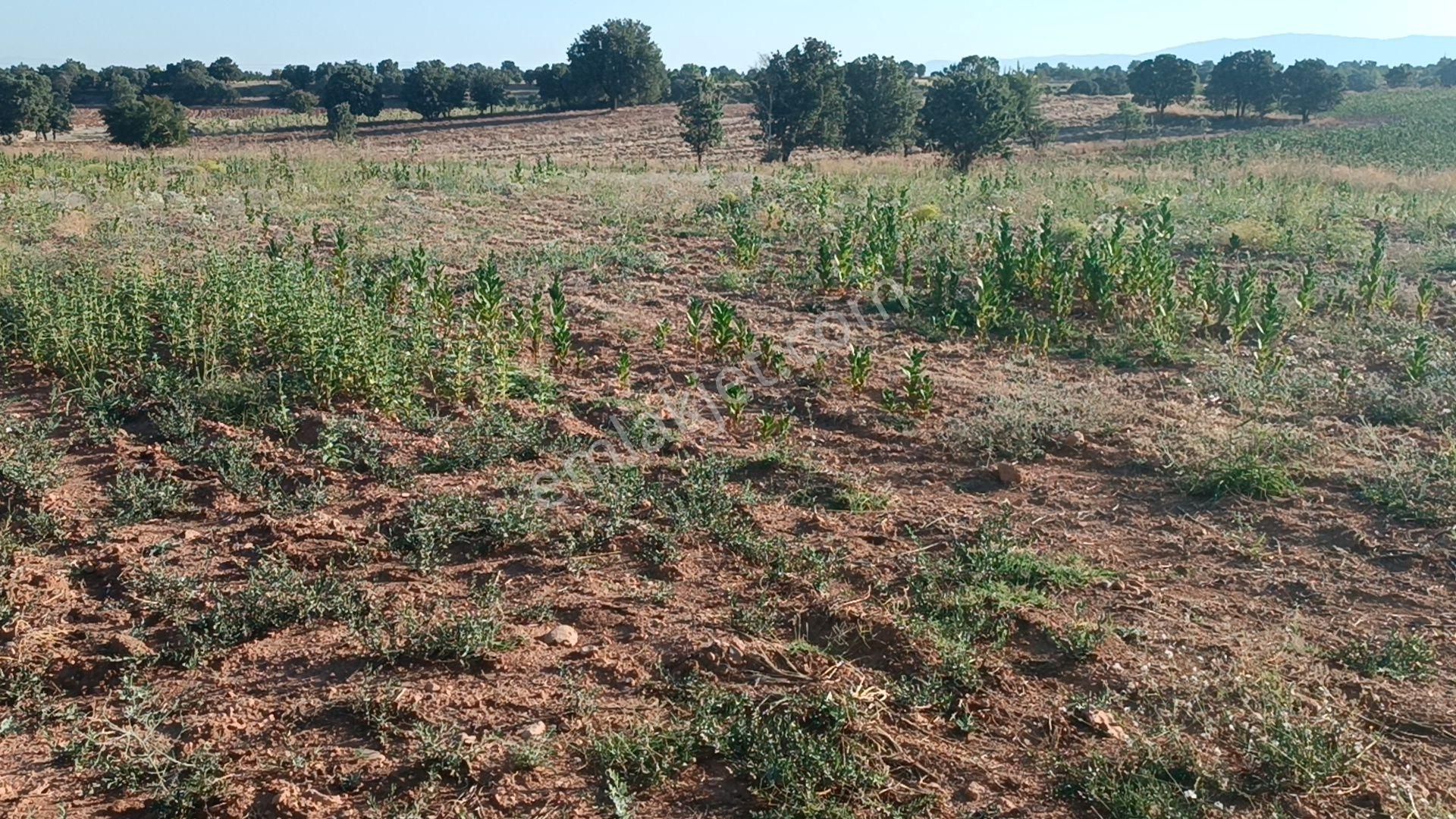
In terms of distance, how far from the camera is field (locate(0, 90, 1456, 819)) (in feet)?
10.3

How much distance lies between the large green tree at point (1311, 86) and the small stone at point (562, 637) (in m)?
51.2

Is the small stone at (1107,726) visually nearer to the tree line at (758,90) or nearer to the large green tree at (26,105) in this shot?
the tree line at (758,90)

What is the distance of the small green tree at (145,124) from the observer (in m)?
29.7

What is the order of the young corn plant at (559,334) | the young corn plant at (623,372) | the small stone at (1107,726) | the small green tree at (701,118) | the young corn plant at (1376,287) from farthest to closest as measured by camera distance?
the small green tree at (701,118)
the young corn plant at (1376,287)
the young corn plant at (559,334)
the young corn plant at (623,372)
the small stone at (1107,726)

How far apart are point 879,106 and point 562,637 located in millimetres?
28944

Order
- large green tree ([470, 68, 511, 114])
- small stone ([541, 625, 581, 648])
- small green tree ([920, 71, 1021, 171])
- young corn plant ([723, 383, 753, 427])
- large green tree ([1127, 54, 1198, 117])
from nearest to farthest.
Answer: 1. small stone ([541, 625, 581, 648])
2. young corn plant ([723, 383, 753, 427])
3. small green tree ([920, 71, 1021, 171])
4. large green tree ([470, 68, 511, 114])
5. large green tree ([1127, 54, 1198, 117])

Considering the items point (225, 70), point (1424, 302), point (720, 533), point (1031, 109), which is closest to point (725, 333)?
point (720, 533)

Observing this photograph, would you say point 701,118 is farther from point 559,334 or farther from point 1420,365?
point 1420,365

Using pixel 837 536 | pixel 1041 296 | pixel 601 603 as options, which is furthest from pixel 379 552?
pixel 1041 296

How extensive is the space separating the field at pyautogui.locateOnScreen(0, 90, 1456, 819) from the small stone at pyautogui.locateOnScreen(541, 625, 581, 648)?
22mm

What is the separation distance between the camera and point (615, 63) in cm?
4669

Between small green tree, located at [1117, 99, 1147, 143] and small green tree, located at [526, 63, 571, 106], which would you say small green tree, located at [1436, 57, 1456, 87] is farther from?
small green tree, located at [526, 63, 571, 106]

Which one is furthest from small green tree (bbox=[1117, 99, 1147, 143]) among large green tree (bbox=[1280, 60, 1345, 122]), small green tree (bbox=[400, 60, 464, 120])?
small green tree (bbox=[400, 60, 464, 120])

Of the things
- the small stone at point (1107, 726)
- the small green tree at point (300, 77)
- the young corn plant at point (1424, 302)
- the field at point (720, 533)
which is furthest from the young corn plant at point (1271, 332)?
the small green tree at point (300, 77)
